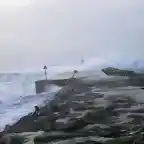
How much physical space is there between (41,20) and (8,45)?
245 millimetres

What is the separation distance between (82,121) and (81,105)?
0.10 metres

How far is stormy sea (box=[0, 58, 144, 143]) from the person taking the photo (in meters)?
1.56

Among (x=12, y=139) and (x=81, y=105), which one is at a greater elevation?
(x=81, y=105)

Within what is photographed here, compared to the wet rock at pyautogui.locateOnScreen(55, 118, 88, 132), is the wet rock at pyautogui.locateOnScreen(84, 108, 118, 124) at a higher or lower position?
higher

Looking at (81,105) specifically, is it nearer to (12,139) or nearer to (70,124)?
(70,124)

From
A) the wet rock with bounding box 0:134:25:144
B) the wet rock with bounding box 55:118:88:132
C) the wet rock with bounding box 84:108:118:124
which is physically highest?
the wet rock with bounding box 84:108:118:124

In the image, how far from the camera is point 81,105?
164cm

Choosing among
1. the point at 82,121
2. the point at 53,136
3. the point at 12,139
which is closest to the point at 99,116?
the point at 82,121

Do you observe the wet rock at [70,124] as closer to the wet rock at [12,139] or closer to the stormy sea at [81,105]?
the stormy sea at [81,105]

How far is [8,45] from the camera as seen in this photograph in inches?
68.9

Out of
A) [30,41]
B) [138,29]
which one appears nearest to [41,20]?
[30,41]

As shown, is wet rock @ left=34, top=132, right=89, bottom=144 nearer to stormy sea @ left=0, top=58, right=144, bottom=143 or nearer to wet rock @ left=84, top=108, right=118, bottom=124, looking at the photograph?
stormy sea @ left=0, top=58, right=144, bottom=143

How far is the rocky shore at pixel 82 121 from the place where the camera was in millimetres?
1542

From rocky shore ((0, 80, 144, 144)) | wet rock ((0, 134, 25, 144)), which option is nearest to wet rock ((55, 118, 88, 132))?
rocky shore ((0, 80, 144, 144))
